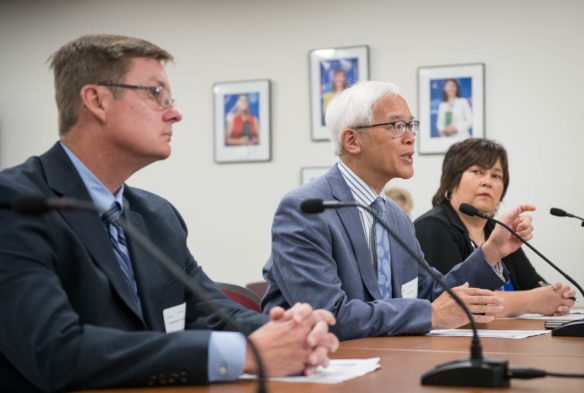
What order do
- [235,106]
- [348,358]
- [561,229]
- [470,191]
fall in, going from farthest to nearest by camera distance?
1. [235,106]
2. [561,229]
3. [470,191]
4. [348,358]

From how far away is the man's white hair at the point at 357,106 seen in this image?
107 inches

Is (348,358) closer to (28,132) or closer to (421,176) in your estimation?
(421,176)

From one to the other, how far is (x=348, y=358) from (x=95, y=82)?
904 mm

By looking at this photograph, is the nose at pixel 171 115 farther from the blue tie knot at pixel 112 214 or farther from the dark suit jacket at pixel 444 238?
the dark suit jacket at pixel 444 238

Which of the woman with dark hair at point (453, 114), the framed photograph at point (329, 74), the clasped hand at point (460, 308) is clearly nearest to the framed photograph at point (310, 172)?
the framed photograph at point (329, 74)

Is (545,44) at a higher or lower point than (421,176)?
higher

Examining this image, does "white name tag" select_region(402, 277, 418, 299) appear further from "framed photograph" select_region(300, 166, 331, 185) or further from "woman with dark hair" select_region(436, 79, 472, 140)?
"framed photograph" select_region(300, 166, 331, 185)

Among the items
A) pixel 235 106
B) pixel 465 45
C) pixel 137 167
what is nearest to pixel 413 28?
pixel 465 45

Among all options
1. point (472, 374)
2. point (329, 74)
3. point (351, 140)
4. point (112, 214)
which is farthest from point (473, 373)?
point (329, 74)

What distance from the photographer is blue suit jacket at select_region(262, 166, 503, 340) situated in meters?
2.16

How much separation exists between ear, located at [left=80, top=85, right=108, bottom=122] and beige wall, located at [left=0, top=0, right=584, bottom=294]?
372cm

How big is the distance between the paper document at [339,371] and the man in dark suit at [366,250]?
1.78ft

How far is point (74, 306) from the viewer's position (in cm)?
155

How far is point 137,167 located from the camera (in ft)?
6.15
